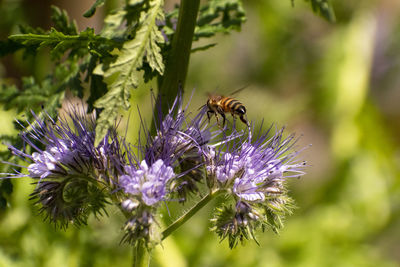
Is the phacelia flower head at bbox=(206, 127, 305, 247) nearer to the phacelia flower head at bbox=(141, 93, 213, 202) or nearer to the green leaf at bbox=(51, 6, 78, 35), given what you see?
the phacelia flower head at bbox=(141, 93, 213, 202)

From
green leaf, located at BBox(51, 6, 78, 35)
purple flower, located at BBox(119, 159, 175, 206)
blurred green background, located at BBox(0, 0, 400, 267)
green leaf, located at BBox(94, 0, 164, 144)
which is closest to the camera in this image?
green leaf, located at BBox(94, 0, 164, 144)

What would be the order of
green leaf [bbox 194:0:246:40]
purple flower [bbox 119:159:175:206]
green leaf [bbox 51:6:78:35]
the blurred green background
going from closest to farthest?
purple flower [bbox 119:159:175:206]
green leaf [bbox 51:6:78:35]
green leaf [bbox 194:0:246:40]
the blurred green background

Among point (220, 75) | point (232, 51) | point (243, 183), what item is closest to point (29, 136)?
point (243, 183)

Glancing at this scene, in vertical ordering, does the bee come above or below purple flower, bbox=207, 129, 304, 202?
above

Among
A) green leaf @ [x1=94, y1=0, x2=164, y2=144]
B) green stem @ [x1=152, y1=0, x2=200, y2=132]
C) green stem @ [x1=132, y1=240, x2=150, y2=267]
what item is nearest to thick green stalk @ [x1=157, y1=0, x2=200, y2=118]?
green stem @ [x1=152, y1=0, x2=200, y2=132]

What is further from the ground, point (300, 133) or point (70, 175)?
point (70, 175)

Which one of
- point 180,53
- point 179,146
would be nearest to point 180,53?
point 180,53

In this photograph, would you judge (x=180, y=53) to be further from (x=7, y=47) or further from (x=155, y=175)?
(x=7, y=47)

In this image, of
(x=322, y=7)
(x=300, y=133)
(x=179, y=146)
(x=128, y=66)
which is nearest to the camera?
(x=128, y=66)

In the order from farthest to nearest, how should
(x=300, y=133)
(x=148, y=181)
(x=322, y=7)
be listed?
(x=300, y=133)
(x=322, y=7)
(x=148, y=181)
